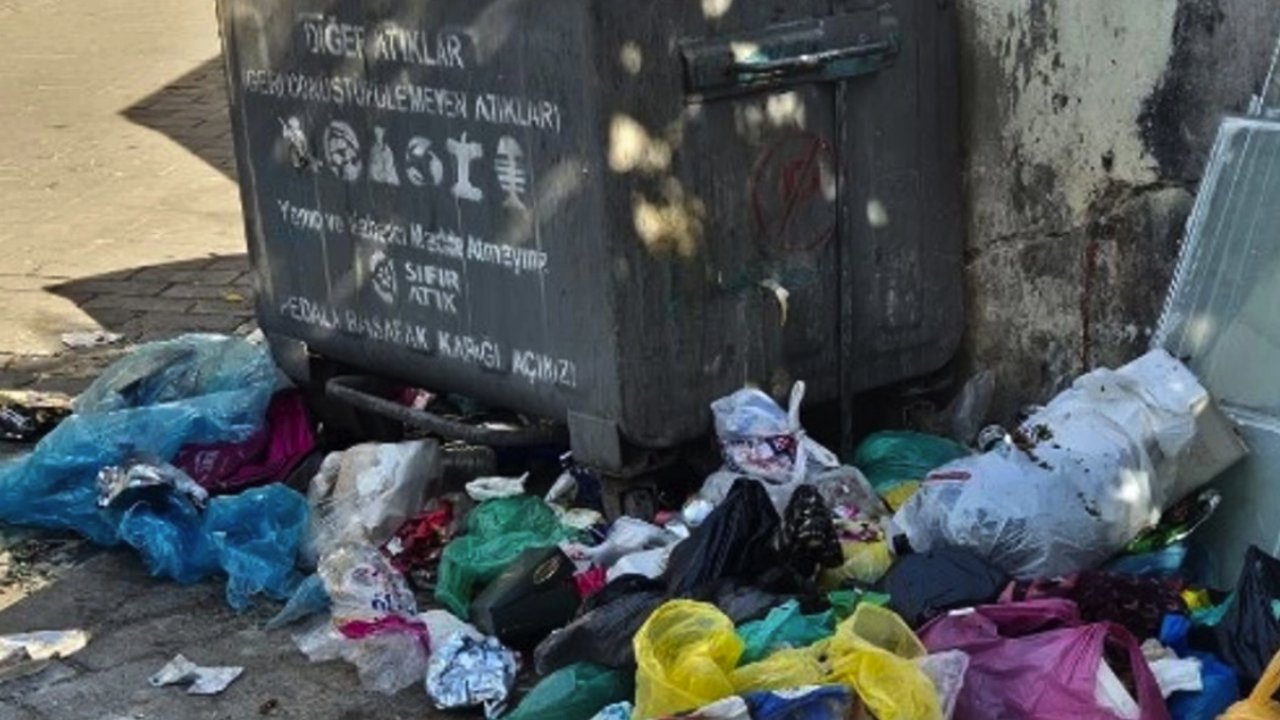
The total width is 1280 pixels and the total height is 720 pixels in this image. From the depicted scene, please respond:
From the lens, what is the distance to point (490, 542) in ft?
17.1

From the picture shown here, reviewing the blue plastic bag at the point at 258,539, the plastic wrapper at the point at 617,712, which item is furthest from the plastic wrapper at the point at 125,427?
the plastic wrapper at the point at 617,712

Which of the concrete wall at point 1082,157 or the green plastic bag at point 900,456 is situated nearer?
the concrete wall at point 1082,157

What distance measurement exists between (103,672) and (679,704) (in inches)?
63.4

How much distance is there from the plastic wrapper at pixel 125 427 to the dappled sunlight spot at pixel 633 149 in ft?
5.34

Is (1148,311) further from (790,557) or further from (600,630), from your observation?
(600,630)

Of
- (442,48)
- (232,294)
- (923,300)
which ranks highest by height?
(442,48)

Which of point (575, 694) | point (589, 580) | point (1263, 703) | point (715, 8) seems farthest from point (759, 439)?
point (1263, 703)

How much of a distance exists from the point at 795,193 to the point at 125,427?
1.98 meters

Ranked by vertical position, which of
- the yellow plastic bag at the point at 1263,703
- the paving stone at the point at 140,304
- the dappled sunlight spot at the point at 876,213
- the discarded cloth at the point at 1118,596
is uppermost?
the dappled sunlight spot at the point at 876,213

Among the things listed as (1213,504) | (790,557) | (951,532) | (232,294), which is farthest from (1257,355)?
(232,294)

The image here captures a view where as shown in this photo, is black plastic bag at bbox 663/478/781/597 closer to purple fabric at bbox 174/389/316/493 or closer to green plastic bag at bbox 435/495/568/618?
green plastic bag at bbox 435/495/568/618

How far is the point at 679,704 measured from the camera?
161 inches

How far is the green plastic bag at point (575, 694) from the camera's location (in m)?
4.45

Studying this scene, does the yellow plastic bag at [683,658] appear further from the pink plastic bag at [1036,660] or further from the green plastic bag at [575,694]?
the pink plastic bag at [1036,660]
